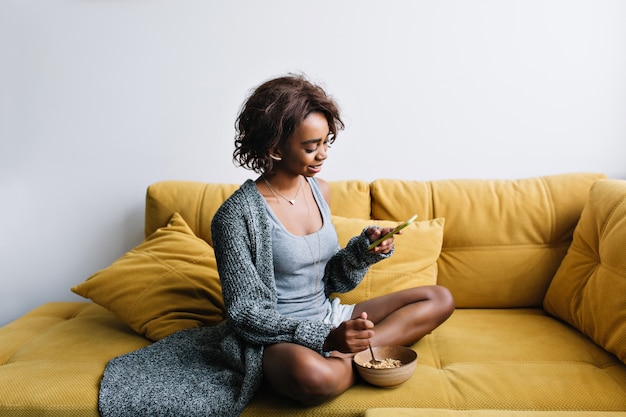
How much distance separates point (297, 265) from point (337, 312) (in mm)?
221

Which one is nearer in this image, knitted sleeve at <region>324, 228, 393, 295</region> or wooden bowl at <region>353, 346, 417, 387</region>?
wooden bowl at <region>353, 346, 417, 387</region>

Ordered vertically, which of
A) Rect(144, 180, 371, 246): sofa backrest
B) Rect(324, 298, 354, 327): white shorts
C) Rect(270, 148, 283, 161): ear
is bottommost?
Rect(324, 298, 354, 327): white shorts

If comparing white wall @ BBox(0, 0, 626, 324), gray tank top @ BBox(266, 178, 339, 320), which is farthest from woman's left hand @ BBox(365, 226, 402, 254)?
white wall @ BBox(0, 0, 626, 324)

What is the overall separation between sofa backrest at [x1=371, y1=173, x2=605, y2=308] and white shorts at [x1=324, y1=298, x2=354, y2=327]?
1.45 ft

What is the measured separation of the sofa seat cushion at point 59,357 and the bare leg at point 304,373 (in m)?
0.45

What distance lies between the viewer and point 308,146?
1.68 m

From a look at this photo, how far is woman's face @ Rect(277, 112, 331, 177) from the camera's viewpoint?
5.48 feet

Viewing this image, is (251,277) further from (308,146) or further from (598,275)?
(598,275)

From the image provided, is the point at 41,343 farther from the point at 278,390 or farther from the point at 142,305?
the point at 278,390

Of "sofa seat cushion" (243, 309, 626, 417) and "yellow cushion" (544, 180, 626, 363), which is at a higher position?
"yellow cushion" (544, 180, 626, 363)

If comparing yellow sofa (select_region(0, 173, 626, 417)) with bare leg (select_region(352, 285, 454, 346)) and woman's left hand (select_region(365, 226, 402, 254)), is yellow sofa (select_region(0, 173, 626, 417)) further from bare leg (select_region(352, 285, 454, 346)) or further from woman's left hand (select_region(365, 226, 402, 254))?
woman's left hand (select_region(365, 226, 402, 254))

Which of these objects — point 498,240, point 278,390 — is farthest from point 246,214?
point 498,240

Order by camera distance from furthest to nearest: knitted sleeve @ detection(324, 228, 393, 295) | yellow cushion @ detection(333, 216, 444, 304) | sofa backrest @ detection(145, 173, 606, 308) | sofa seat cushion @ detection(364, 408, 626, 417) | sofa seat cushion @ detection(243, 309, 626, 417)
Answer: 1. sofa backrest @ detection(145, 173, 606, 308)
2. yellow cushion @ detection(333, 216, 444, 304)
3. knitted sleeve @ detection(324, 228, 393, 295)
4. sofa seat cushion @ detection(243, 309, 626, 417)
5. sofa seat cushion @ detection(364, 408, 626, 417)

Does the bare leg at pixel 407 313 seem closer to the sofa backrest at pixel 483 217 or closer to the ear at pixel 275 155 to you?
the sofa backrest at pixel 483 217
